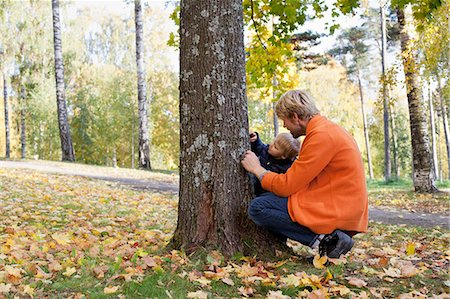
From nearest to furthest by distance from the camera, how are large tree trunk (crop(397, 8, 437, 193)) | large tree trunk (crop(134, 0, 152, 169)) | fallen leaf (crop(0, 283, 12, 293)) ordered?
fallen leaf (crop(0, 283, 12, 293)), large tree trunk (crop(397, 8, 437, 193)), large tree trunk (crop(134, 0, 152, 169))

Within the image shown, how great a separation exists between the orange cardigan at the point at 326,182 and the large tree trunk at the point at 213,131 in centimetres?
40

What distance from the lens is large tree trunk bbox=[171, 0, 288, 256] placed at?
331 cm

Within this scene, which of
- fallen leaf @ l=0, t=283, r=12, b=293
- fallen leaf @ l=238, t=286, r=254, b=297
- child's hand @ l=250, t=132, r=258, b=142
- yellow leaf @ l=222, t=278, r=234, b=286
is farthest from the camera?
child's hand @ l=250, t=132, r=258, b=142

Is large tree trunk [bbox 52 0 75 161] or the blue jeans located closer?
the blue jeans

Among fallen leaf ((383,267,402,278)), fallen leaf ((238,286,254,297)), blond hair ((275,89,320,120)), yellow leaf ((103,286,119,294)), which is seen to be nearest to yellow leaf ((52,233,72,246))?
yellow leaf ((103,286,119,294))

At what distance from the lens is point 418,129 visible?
1066cm

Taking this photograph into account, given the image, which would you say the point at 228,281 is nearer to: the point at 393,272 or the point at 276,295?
the point at 276,295

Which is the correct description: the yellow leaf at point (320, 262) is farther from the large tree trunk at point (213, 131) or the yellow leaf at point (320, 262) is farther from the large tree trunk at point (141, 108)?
the large tree trunk at point (141, 108)

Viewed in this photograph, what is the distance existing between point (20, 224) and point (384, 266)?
3737 mm

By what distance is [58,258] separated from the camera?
334cm

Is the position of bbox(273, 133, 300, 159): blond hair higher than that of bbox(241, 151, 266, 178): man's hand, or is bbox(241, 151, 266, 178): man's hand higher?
bbox(273, 133, 300, 159): blond hair

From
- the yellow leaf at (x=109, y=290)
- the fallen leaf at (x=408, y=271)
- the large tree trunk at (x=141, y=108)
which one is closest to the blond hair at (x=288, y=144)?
the fallen leaf at (x=408, y=271)

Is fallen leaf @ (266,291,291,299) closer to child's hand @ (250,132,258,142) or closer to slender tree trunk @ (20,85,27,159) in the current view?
child's hand @ (250,132,258,142)

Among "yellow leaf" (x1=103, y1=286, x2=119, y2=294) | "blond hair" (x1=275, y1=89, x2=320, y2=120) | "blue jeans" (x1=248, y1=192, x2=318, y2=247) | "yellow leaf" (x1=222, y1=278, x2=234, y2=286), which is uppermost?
"blond hair" (x1=275, y1=89, x2=320, y2=120)
